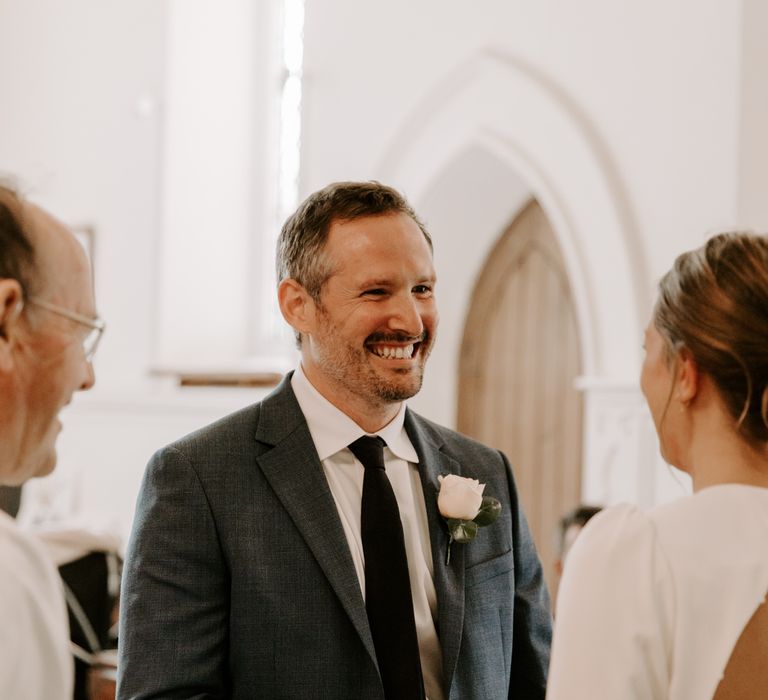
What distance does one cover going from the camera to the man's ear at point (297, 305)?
2.43 meters

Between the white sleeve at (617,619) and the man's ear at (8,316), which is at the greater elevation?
the man's ear at (8,316)

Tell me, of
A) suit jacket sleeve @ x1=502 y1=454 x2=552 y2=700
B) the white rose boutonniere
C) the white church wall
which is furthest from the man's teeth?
the white church wall

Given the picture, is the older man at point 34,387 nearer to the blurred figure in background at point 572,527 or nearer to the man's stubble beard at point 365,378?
the man's stubble beard at point 365,378

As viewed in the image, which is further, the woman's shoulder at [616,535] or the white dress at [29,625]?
the woman's shoulder at [616,535]

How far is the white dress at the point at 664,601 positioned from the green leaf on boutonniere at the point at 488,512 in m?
0.72

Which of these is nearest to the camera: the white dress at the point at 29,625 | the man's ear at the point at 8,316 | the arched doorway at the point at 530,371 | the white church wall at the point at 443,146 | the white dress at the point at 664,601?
the white dress at the point at 29,625

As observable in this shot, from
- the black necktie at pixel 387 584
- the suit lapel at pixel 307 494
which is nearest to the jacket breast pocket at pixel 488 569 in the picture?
the black necktie at pixel 387 584

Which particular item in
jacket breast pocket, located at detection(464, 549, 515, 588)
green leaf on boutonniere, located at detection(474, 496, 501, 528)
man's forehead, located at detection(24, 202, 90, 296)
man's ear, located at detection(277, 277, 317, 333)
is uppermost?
man's forehead, located at detection(24, 202, 90, 296)

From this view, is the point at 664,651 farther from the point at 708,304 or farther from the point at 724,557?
the point at 708,304

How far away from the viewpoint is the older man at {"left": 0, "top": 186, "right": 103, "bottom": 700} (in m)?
1.17

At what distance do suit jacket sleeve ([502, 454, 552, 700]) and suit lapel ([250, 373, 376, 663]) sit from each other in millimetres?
494

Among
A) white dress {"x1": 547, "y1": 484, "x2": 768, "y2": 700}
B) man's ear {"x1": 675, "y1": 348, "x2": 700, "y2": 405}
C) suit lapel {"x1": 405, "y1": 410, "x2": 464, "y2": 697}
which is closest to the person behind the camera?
white dress {"x1": 547, "y1": 484, "x2": 768, "y2": 700}

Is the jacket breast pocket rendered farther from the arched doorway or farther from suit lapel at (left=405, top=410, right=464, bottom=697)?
the arched doorway

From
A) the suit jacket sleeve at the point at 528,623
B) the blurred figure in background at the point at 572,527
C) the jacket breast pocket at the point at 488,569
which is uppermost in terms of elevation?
the jacket breast pocket at the point at 488,569
